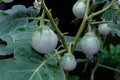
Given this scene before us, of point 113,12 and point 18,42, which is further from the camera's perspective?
point 113,12

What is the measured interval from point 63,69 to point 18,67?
0.38 feet

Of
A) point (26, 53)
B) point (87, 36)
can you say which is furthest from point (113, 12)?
point (26, 53)

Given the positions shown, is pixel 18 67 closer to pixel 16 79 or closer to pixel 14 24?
pixel 16 79

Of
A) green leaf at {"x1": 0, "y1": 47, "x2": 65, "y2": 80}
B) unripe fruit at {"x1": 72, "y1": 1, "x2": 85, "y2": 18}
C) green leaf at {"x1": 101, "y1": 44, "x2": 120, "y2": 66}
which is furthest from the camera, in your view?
green leaf at {"x1": 101, "y1": 44, "x2": 120, "y2": 66}

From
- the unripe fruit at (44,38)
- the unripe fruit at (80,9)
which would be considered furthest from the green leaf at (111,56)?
the unripe fruit at (44,38)

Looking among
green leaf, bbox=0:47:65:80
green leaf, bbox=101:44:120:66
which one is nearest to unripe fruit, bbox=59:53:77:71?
green leaf, bbox=0:47:65:80

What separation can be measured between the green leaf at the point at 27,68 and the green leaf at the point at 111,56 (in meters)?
0.54

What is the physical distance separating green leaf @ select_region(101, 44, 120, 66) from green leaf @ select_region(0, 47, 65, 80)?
0.54 metres

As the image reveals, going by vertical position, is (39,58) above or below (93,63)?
above

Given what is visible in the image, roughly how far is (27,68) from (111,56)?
0.65 m

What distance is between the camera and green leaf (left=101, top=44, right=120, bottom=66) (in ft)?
4.24

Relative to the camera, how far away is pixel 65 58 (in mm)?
775

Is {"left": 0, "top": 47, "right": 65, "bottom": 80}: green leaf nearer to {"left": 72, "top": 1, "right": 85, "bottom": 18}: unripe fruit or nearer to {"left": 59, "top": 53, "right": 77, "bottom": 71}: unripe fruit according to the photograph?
{"left": 59, "top": 53, "right": 77, "bottom": 71}: unripe fruit

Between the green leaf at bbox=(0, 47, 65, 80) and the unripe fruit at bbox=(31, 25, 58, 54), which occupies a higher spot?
the unripe fruit at bbox=(31, 25, 58, 54)
